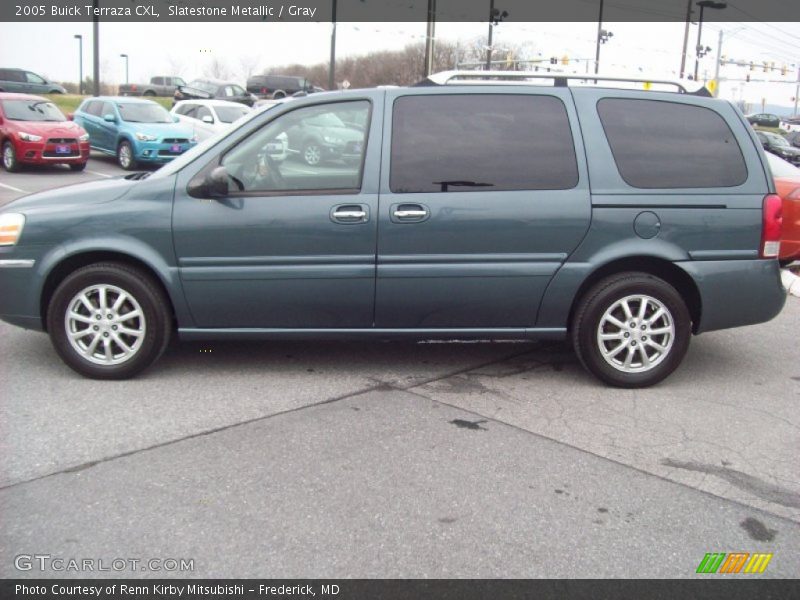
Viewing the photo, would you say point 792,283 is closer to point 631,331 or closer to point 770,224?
point 770,224

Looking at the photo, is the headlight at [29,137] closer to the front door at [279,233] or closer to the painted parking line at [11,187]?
the painted parking line at [11,187]

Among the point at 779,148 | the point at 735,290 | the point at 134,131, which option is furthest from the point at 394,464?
the point at 779,148

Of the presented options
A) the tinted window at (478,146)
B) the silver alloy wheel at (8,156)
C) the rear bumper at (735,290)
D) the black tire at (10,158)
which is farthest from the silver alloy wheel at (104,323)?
the silver alloy wheel at (8,156)

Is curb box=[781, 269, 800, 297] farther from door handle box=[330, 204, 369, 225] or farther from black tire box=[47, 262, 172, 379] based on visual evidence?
black tire box=[47, 262, 172, 379]

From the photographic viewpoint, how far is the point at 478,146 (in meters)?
5.10

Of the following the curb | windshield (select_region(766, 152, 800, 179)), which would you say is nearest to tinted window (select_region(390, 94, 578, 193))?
the curb

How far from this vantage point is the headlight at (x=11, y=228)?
16.5 feet

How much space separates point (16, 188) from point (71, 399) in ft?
40.2

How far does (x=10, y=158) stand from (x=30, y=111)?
50.9 inches

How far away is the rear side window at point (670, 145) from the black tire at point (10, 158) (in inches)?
620

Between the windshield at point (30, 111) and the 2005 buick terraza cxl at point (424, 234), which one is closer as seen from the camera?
the 2005 buick terraza cxl at point (424, 234)
